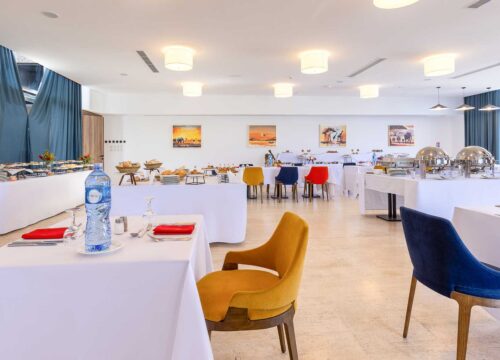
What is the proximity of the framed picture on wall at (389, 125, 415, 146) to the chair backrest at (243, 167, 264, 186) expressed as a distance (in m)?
6.27

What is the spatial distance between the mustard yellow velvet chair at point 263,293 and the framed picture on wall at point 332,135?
10363mm

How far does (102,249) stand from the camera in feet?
4.91

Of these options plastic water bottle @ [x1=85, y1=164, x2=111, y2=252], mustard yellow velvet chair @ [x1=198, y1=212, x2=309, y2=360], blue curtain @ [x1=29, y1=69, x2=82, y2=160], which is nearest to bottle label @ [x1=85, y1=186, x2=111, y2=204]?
plastic water bottle @ [x1=85, y1=164, x2=111, y2=252]

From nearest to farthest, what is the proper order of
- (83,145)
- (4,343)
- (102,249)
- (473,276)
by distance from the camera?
(4,343) < (102,249) < (473,276) < (83,145)

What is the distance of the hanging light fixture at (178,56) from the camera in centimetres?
597

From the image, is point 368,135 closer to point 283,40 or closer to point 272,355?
point 283,40

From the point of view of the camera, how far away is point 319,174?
8.47m

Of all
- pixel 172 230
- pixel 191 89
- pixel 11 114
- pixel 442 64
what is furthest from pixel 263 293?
pixel 191 89

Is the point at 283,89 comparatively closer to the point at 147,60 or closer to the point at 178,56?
the point at 147,60

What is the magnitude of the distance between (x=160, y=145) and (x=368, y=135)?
24.1 ft

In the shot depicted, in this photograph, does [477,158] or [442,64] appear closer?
[477,158]

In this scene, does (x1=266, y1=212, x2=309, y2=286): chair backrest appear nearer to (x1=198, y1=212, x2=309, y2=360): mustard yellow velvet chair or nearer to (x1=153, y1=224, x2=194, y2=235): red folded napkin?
(x1=198, y1=212, x2=309, y2=360): mustard yellow velvet chair

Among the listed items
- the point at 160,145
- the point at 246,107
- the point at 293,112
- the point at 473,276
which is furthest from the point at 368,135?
the point at 473,276

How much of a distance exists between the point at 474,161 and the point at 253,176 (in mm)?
4799
